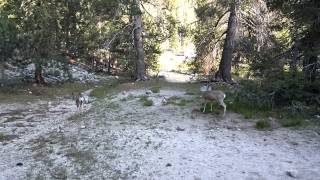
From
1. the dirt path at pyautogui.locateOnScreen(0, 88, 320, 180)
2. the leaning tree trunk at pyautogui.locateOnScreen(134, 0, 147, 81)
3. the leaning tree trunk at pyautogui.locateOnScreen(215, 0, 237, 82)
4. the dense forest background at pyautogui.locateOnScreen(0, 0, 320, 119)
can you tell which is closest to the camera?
the dirt path at pyautogui.locateOnScreen(0, 88, 320, 180)

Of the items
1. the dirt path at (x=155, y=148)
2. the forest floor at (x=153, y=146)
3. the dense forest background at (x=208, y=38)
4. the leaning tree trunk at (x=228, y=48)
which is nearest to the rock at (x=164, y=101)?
the forest floor at (x=153, y=146)

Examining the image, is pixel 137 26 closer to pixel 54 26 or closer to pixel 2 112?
pixel 54 26

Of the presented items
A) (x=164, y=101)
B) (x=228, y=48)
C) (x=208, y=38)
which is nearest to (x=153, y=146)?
(x=164, y=101)

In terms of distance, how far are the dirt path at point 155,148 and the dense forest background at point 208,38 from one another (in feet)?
7.21

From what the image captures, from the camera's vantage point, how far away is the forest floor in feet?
32.2

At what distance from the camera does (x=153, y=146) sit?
1149cm

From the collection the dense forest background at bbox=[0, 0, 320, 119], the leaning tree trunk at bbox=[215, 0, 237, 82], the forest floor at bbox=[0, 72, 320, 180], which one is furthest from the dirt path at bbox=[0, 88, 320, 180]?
the leaning tree trunk at bbox=[215, 0, 237, 82]

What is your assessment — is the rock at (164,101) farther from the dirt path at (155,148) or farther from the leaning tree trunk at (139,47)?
the leaning tree trunk at (139,47)

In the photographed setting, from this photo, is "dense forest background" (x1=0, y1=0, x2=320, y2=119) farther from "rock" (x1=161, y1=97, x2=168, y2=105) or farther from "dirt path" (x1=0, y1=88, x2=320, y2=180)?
"rock" (x1=161, y1=97, x2=168, y2=105)

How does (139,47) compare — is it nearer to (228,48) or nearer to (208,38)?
(208,38)

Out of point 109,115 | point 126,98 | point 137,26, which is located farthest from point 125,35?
point 109,115

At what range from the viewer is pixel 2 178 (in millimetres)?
10031

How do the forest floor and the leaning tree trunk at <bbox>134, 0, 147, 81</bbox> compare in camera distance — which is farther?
the leaning tree trunk at <bbox>134, 0, 147, 81</bbox>

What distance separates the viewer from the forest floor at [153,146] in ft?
32.2
